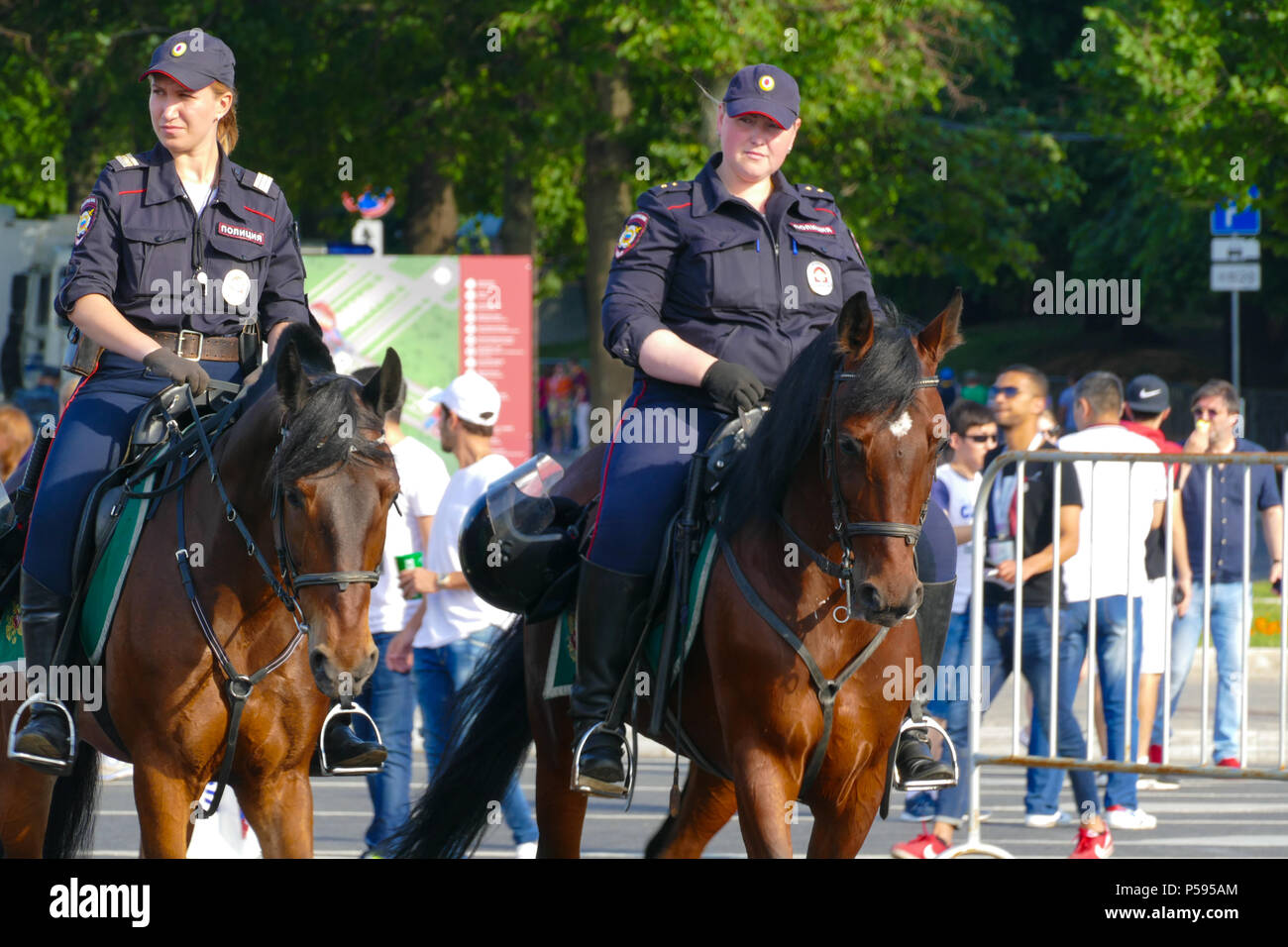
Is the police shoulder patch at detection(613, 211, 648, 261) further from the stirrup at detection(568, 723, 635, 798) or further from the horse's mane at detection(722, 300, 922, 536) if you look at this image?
the stirrup at detection(568, 723, 635, 798)

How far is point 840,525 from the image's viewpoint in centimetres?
531

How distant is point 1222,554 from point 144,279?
224 inches

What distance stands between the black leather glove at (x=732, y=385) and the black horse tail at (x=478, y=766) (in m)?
1.52

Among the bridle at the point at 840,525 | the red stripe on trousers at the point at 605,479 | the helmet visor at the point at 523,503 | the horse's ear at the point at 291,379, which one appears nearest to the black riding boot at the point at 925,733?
the bridle at the point at 840,525

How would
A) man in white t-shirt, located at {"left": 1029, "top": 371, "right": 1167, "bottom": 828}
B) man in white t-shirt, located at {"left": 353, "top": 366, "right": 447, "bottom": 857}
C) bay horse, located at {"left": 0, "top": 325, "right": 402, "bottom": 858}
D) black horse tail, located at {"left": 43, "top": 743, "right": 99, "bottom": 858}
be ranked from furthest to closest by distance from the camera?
1. man in white t-shirt, located at {"left": 353, "top": 366, "right": 447, "bottom": 857}
2. man in white t-shirt, located at {"left": 1029, "top": 371, "right": 1167, "bottom": 828}
3. black horse tail, located at {"left": 43, "top": 743, "right": 99, "bottom": 858}
4. bay horse, located at {"left": 0, "top": 325, "right": 402, "bottom": 858}

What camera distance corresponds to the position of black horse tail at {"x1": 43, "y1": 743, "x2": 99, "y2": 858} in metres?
6.78

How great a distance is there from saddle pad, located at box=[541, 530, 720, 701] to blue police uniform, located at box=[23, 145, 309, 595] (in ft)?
4.51

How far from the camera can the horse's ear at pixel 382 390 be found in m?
5.30

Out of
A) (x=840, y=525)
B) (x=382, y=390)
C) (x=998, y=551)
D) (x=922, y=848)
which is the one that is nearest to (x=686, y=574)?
(x=840, y=525)

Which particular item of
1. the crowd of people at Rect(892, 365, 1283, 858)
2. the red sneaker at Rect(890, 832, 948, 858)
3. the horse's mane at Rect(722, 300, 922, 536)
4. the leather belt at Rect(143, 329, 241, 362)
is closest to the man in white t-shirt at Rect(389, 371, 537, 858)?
the red sneaker at Rect(890, 832, 948, 858)

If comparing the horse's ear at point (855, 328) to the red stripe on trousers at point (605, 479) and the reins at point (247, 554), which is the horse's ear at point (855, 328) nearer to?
the red stripe on trousers at point (605, 479)

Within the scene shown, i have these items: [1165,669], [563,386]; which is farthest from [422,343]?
[563,386]

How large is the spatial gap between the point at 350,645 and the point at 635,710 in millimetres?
1307
